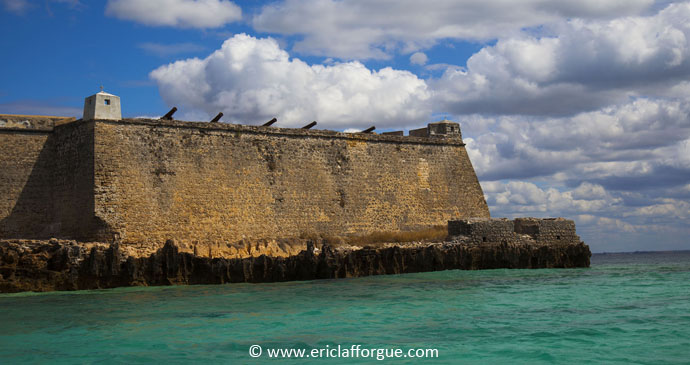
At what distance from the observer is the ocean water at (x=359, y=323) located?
10.5 meters

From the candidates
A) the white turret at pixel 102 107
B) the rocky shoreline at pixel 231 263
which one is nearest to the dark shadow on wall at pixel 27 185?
the white turret at pixel 102 107

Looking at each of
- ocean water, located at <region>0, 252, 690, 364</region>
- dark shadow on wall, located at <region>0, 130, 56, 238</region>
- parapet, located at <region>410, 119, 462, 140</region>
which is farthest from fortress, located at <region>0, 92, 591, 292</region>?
parapet, located at <region>410, 119, 462, 140</region>

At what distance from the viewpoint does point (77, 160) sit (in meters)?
23.6

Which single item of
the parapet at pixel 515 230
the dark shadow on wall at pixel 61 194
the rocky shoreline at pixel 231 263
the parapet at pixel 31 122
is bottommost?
the rocky shoreline at pixel 231 263

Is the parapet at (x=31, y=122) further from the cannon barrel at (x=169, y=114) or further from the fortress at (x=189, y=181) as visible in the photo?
the cannon barrel at (x=169, y=114)

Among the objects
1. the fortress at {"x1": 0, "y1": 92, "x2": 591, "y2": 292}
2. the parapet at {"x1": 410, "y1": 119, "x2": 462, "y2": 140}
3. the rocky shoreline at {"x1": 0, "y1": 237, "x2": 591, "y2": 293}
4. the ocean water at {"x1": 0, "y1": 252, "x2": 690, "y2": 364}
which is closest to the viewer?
the ocean water at {"x1": 0, "y1": 252, "x2": 690, "y2": 364}

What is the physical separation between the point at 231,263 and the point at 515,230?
12316 mm

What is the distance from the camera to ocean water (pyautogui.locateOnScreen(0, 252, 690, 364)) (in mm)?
10547

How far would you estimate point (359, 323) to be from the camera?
13.2 metres

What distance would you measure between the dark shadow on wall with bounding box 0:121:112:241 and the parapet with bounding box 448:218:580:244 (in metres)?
12.9

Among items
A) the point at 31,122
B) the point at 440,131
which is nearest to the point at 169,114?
the point at 31,122

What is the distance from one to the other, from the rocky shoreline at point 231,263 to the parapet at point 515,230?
0.30 meters

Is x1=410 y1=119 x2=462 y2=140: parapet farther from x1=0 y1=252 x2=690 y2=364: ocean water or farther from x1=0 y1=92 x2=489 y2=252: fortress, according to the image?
x1=0 y1=252 x2=690 y2=364: ocean water

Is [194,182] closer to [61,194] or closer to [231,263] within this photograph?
[231,263]
